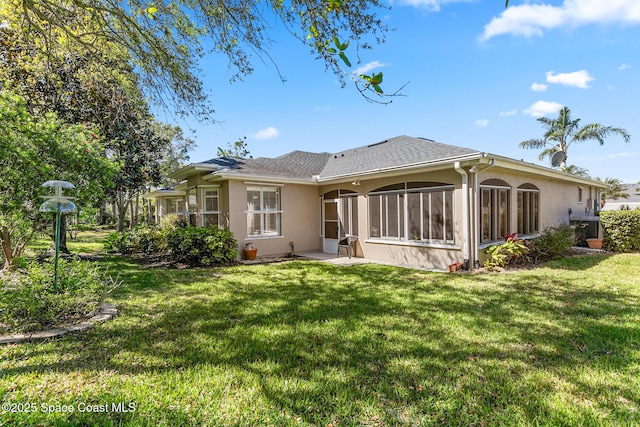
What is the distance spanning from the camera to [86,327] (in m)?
4.55

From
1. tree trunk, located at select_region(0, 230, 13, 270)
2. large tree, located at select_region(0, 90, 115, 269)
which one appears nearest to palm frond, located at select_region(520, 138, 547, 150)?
large tree, located at select_region(0, 90, 115, 269)

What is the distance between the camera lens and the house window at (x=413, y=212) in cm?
939

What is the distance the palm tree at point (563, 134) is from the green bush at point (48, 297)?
89.6 ft

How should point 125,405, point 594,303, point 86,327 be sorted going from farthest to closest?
1. point 594,303
2. point 86,327
3. point 125,405

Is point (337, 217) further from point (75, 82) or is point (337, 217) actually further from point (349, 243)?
point (75, 82)

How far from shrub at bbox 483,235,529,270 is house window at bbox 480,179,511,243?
0.58 meters

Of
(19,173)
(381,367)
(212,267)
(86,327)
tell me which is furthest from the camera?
(212,267)

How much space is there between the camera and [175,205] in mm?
21922

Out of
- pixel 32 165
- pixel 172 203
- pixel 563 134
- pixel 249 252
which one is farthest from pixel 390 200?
pixel 563 134

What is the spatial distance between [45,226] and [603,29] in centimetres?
1585

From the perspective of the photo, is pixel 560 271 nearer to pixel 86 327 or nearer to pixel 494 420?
pixel 494 420

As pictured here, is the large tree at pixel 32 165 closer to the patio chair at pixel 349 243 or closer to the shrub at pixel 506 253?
the patio chair at pixel 349 243

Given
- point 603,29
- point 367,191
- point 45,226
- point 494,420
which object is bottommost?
point 494,420

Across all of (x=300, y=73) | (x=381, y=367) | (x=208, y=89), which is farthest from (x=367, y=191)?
(x=381, y=367)
